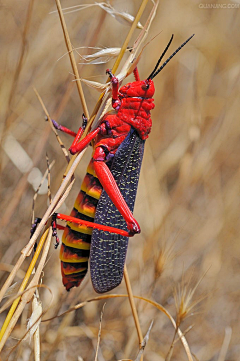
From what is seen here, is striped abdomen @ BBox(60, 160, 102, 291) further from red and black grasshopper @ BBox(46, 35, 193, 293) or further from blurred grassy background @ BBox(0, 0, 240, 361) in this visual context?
blurred grassy background @ BBox(0, 0, 240, 361)

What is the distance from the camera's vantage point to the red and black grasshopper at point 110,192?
784mm

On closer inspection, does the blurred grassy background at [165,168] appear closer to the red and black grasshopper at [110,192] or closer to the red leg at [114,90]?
the red and black grasshopper at [110,192]

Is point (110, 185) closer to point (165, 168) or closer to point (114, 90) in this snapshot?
point (114, 90)

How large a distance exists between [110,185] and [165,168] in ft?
2.57

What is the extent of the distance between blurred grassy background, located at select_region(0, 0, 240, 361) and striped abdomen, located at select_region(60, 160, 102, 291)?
447 millimetres

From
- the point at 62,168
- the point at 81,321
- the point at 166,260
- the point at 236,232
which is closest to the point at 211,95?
the point at 236,232

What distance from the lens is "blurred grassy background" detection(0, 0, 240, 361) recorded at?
1317mm

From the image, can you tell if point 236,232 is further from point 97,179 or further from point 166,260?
point 97,179

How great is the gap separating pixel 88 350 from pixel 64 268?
2.34ft

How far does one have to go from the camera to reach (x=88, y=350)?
141 cm

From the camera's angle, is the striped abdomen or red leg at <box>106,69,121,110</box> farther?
the striped abdomen

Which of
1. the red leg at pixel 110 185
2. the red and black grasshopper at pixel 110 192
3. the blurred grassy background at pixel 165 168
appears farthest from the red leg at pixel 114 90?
the blurred grassy background at pixel 165 168

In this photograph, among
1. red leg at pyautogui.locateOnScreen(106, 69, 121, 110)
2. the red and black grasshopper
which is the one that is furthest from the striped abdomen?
red leg at pyautogui.locateOnScreen(106, 69, 121, 110)

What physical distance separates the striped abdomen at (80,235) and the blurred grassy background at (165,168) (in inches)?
17.6
